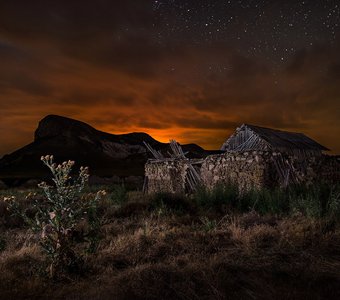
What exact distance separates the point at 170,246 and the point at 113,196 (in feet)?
24.5

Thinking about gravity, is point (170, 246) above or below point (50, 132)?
below

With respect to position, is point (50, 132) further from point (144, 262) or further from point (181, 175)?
point (144, 262)

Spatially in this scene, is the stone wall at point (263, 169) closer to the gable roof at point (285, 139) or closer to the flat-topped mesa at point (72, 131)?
the gable roof at point (285, 139)

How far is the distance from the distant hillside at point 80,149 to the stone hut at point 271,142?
34725mm

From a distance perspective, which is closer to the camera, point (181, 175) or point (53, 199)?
point (53, 199)

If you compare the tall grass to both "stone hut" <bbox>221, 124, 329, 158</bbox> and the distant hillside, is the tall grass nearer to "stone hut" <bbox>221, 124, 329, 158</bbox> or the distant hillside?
"stone hut" <bbox>221, 124, 329, 158</bbox>

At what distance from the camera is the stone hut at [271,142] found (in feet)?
48.0

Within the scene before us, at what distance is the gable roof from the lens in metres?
15.0

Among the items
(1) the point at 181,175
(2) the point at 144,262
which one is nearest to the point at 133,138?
(1) the point at 181,175

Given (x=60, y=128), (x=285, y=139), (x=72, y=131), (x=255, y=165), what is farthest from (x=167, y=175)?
(x=60, y=128)

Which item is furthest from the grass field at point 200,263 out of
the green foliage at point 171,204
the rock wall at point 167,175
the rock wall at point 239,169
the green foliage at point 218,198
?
the rock wall at point 167,175

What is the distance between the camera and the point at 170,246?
5.83 metres

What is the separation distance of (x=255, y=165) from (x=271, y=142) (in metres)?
1.71

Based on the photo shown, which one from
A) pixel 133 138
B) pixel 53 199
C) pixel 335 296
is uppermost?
pixel 133 138
